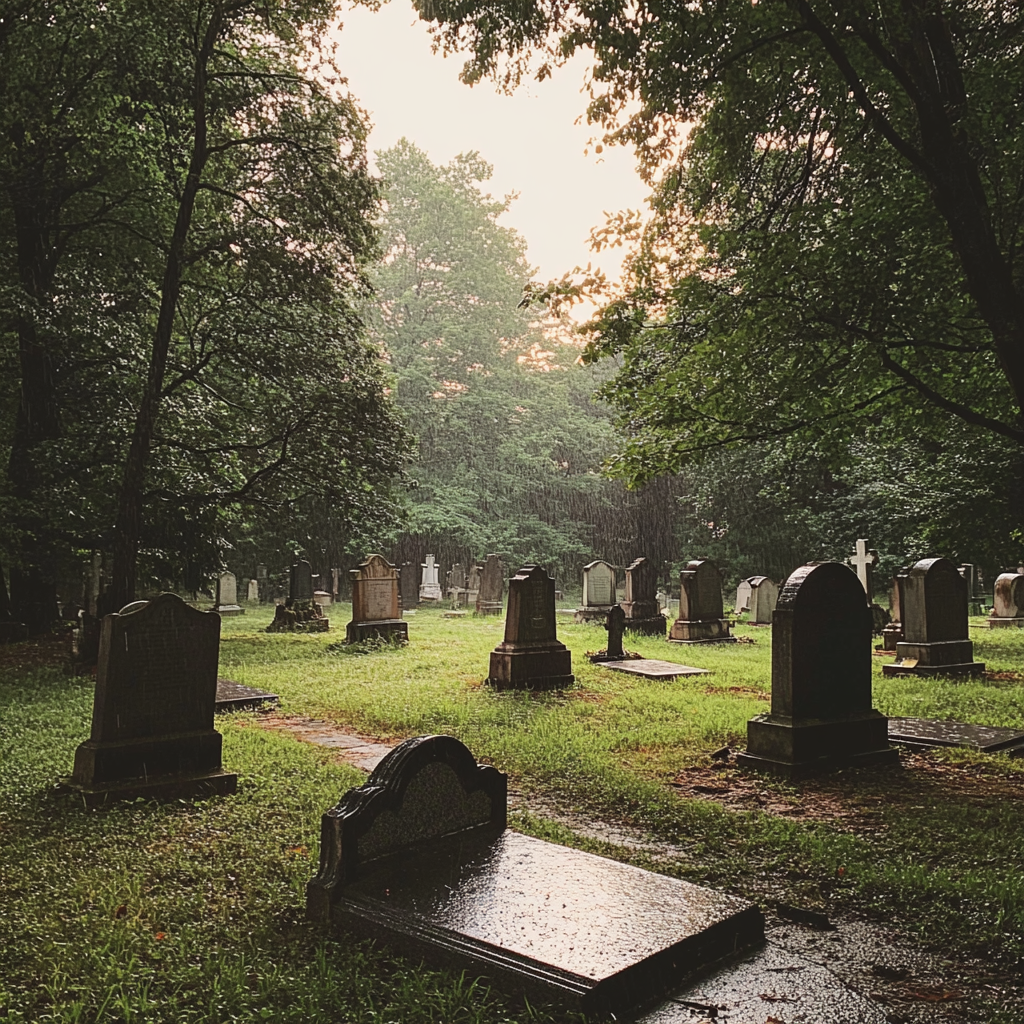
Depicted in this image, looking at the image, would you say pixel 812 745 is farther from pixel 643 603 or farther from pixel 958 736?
pixel 643 603

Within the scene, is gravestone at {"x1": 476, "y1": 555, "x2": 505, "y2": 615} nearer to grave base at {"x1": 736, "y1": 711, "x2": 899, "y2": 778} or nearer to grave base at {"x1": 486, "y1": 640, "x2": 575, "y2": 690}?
grave base at {"x1": 486, "y1": 640, "x2": 575, "y2": 690}

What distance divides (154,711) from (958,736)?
680 cm

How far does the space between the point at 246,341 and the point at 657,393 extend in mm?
8582

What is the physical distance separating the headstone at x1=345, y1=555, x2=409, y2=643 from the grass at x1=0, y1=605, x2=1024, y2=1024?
561 centimetres

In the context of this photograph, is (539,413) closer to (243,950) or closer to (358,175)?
(358,175)

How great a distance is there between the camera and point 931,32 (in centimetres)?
579

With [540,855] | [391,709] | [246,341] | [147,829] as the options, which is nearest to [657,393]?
[391,709]

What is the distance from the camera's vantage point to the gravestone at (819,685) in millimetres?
6578

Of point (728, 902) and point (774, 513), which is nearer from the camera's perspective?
point (728, 902)

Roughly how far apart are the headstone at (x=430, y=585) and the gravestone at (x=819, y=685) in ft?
78.2

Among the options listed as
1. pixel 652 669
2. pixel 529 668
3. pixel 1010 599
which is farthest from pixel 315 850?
pixel 1010 599

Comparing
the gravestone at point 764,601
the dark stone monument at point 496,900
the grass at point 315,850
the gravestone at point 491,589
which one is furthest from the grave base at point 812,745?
the gravestone at point 491,589

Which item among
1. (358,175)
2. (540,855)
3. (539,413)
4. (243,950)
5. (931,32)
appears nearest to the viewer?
(243,950)

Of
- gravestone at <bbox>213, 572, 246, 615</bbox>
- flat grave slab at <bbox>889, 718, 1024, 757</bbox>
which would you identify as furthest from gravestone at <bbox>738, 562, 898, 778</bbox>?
gravestone at <bbox>213, 572, 246, 615</bbox>
